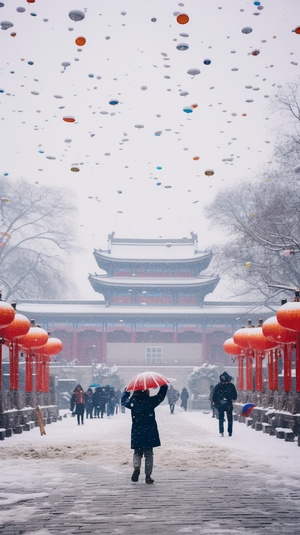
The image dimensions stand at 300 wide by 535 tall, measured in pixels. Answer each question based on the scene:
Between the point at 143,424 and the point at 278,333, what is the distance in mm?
5260

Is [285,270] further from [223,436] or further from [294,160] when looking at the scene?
[223,436]

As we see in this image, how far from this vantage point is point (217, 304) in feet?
122

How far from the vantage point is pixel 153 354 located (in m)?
35.9

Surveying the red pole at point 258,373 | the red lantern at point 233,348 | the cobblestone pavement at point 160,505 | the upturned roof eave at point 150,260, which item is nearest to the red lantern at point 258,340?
the red pole at point 258,373

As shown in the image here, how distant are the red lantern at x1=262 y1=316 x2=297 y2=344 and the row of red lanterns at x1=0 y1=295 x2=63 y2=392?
14.6 ft

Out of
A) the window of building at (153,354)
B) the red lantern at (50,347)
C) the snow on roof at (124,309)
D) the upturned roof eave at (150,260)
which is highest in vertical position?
the upturned roof eave at (150,260)

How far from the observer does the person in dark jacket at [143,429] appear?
5910 millimetres

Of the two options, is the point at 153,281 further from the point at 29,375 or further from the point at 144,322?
the point at 29,375

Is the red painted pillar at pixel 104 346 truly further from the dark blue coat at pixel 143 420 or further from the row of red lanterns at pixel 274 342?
the dark blue coat at pixel 143 420

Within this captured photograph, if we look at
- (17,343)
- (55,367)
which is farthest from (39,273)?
(17,343)

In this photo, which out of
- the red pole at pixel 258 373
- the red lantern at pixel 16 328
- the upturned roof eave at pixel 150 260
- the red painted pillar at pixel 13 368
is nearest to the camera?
the red lantern at pixel 16 328

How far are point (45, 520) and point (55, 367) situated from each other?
29.5 m

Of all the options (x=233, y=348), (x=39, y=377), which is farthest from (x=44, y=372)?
(x=233, y=348)

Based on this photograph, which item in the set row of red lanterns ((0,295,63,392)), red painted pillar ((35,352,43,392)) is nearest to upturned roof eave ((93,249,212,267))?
row of red lanterns ((0,295,63,392))
